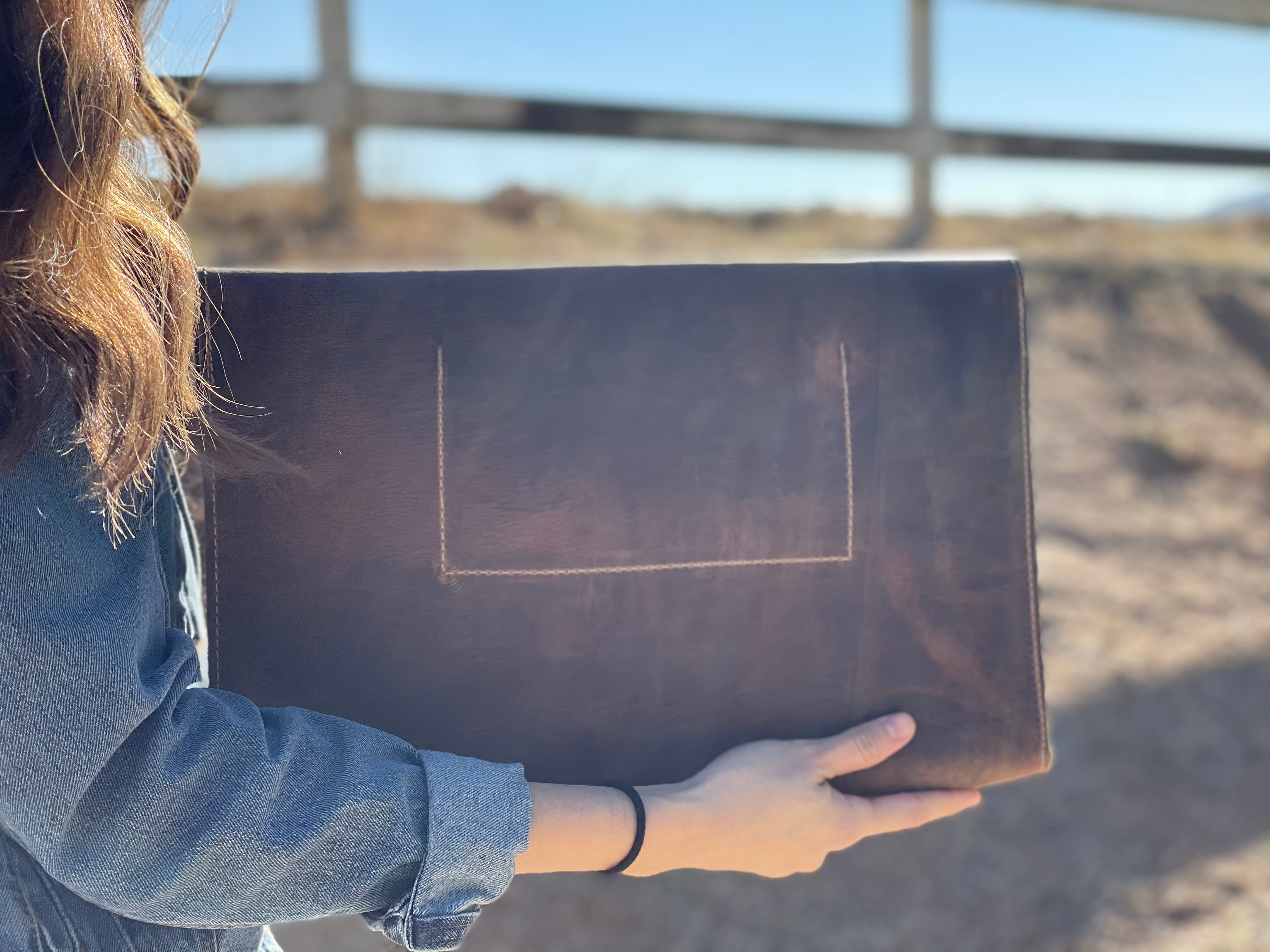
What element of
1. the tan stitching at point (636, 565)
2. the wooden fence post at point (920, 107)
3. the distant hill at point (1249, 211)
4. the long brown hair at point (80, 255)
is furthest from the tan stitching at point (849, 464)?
the distant hill at point (1249, 211)

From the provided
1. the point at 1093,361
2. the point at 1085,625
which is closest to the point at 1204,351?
the point at 1093,361

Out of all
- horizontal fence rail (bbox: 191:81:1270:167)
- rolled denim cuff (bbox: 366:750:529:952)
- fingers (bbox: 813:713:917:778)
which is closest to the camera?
rolled denim cuff (bbox: 366:750:529:952)

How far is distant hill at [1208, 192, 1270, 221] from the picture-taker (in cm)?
631

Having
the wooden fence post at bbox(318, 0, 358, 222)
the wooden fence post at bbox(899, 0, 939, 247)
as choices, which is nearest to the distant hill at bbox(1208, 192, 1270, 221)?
the wooden fence post at bbox(899, 0, 939, 247)

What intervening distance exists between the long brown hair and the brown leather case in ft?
0.66

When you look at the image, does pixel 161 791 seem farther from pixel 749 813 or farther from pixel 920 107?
pixel 920 107

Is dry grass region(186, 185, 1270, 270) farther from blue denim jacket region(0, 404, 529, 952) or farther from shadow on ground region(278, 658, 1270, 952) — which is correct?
blue denim jacket region(0, 404, 529, 952)

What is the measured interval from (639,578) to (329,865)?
0.39 m

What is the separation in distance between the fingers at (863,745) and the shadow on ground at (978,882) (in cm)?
183

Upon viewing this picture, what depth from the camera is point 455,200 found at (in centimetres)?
421

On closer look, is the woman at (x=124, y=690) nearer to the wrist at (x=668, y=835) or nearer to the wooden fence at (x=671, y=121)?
the wrist at (x=668, y=835)

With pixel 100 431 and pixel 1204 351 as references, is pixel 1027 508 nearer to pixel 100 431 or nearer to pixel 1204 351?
pixel 100 431

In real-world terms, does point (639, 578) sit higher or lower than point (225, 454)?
lower

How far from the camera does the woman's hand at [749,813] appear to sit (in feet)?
2.76
